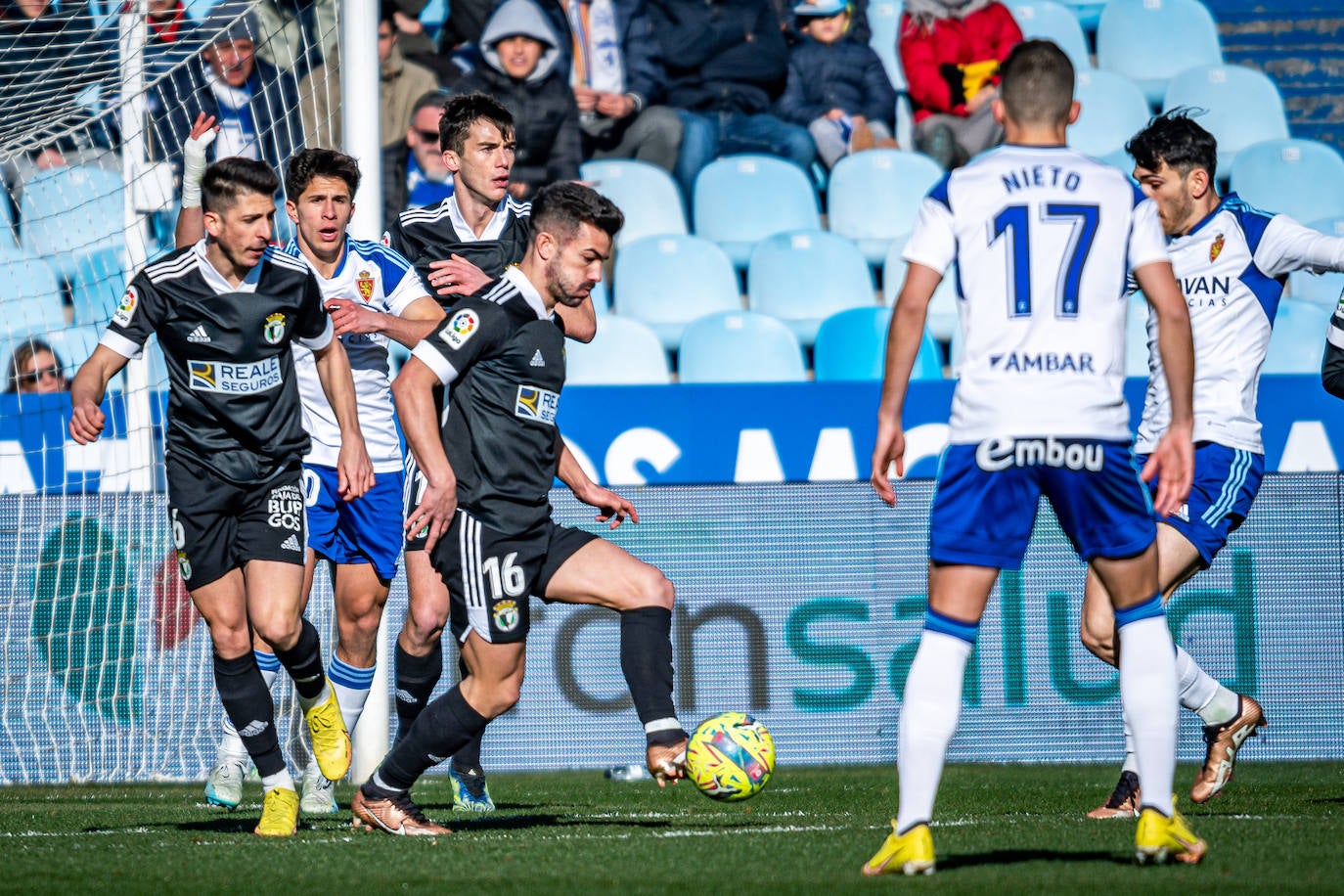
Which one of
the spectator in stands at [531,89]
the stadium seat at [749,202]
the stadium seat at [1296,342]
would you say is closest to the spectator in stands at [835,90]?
the stadium seat at [749,202]

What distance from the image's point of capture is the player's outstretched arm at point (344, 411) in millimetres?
5770

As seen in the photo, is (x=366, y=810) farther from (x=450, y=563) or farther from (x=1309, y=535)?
(x=1309, y=535)

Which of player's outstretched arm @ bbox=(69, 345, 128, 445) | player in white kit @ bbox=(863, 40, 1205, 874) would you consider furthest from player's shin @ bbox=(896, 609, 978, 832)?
player's outstretched arm @ bbox=(69, 345, 128, 445)

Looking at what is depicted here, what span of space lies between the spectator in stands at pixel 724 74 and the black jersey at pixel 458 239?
6.25 meters

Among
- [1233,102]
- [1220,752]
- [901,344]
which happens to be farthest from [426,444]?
[1233,102]

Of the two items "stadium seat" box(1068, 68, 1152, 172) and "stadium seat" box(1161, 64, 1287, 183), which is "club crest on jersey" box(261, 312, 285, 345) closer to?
"stadium seat" box(1068, 68, 1152, 172)

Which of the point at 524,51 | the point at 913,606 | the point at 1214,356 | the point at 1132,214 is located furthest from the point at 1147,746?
the point at 524,51

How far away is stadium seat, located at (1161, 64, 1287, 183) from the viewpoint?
42.3 feet

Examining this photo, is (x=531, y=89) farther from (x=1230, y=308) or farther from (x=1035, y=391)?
(x=1035, y=391)

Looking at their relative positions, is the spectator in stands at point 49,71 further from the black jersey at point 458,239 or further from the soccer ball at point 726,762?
the soccer ball at point 726,762

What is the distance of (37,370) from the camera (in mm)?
8977

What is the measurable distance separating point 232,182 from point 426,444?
47.3 inches

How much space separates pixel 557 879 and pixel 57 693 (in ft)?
16.3

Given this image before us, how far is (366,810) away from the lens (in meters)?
5.20
